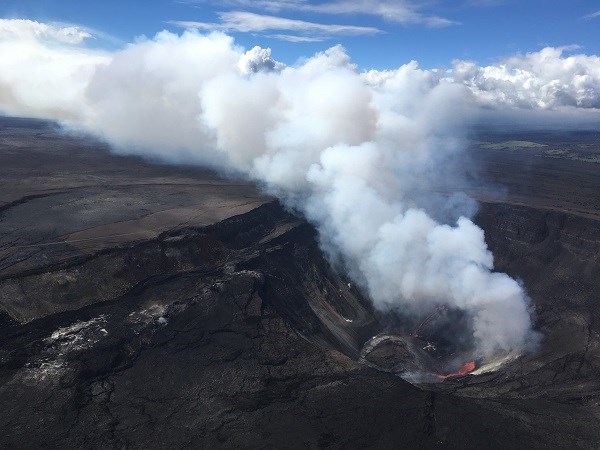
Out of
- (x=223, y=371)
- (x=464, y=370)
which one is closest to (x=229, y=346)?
(x=223, y=371)

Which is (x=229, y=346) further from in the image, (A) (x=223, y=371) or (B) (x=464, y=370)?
(B) (x=464, y=370)

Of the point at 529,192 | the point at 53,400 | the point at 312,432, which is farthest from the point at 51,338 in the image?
the point at 529,192

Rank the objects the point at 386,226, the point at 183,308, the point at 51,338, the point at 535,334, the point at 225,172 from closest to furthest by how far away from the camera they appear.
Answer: the point at 51,338, the point at 183,308, the point at 535,334, the point at 386,226, the point at 225,172

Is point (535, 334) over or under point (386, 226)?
under

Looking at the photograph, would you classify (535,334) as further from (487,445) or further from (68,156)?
(68,156)

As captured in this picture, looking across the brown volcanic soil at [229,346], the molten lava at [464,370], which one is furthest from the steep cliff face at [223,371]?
the molten lava at [464,370]

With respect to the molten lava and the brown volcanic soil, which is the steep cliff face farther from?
the molten lava

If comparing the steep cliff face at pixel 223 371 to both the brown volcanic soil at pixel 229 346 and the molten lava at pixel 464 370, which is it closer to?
the brown volcanic soil at pixel 229 346
